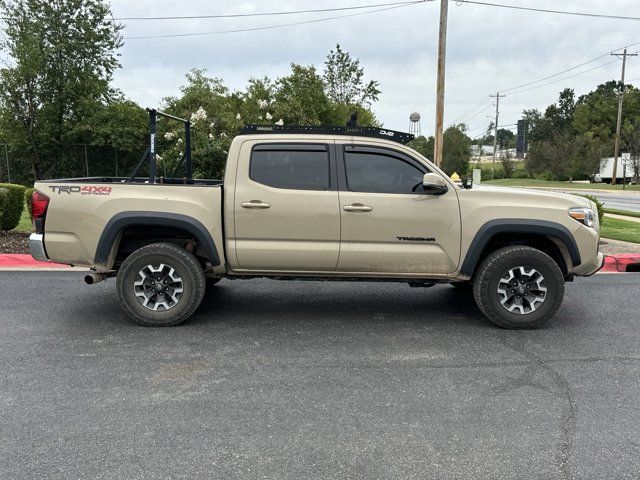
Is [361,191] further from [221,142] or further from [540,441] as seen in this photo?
[221,142]

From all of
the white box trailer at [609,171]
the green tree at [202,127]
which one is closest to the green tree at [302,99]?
the green tree at [202,127]

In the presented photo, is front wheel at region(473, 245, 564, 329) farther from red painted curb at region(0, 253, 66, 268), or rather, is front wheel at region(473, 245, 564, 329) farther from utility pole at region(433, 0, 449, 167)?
utility pole at region(433, 0, 449, 167)

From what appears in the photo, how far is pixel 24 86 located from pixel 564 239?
21.0 metres

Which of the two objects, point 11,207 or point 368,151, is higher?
point 368,151

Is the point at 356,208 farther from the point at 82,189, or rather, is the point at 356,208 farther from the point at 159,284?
the point at 82,189

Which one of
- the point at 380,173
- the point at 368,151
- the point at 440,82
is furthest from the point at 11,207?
the point at 440,82

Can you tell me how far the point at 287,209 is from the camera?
209 inches

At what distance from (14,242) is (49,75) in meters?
13.4

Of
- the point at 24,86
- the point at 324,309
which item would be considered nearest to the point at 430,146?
the point at 24,86

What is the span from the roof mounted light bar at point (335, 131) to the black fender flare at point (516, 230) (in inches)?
49.9

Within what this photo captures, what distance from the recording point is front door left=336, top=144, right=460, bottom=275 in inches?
209

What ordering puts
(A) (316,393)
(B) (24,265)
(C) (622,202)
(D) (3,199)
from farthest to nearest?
(C) (622,202) → (D) (3,199) → (B) (24,265) → (A) (316,393)

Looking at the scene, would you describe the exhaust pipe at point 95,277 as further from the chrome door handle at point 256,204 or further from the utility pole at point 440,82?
the utility pole at point 440,82

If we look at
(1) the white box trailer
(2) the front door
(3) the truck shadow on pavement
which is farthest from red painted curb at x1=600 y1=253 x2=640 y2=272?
(1) the white box trailer
